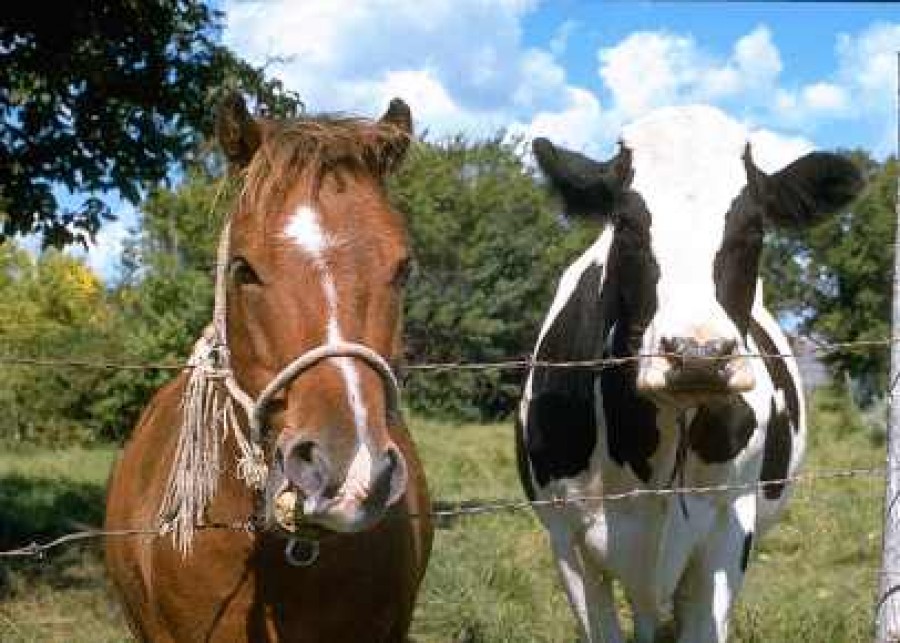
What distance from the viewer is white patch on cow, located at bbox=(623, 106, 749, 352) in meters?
3.48

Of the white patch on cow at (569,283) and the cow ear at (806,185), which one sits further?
Answer: the white patch on cow at (569,283)

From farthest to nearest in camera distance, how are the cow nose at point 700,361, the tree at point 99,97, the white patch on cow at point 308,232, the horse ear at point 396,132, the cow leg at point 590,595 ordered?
the tree at point 99,97
the cow leg at point 590,595
the cow nose at point 700,361
the horse ear at point 396,132
the white patch on cow at point 308,232

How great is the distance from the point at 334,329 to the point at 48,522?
7928 millimetres

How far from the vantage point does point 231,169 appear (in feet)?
9.93

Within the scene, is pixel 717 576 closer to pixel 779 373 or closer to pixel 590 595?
pixel 590 595

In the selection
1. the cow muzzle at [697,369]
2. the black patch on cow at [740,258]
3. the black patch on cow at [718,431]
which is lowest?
the black patch on cow at [718,431]

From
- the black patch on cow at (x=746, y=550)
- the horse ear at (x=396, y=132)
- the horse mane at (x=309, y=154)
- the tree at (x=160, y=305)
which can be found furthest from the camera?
the tree at (x=160, y=305)

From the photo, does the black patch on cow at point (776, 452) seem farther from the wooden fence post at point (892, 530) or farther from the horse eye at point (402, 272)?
the horse eye at point (402, 272)

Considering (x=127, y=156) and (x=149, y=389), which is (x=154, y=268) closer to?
(x=149, y=389)

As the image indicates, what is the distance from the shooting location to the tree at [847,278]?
3225 cm

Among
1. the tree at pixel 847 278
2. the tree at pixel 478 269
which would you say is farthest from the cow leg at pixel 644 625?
the tree at pixel 847 278

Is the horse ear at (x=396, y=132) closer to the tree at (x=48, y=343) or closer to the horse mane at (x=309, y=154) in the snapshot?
the horse mane at (x=309, y=154)

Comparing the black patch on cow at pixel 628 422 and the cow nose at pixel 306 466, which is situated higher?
the black patch on cow at pixel 628 422

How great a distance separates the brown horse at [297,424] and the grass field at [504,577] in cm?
306
